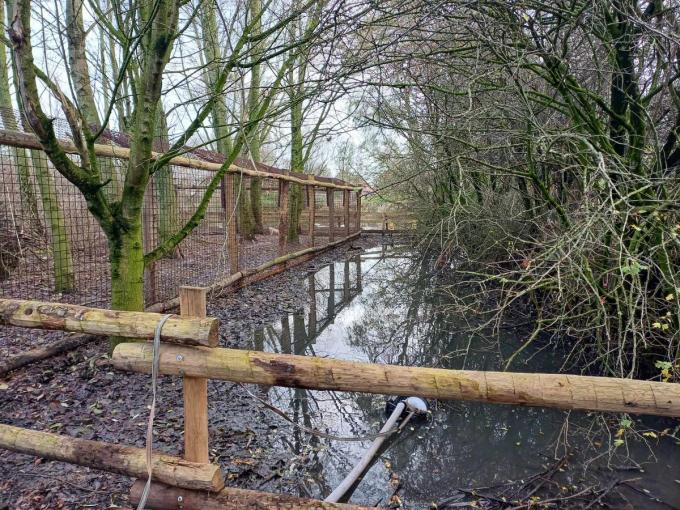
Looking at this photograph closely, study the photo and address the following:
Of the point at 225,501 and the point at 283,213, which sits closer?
the point at 225,501

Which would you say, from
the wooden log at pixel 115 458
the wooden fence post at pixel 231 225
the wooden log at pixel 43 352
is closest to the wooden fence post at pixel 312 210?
the wooden fence post at pixel 231 225

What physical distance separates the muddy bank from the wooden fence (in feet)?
1.48

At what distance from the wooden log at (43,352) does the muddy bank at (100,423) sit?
58mm

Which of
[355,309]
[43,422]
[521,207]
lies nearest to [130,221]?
[43,422]

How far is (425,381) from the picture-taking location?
1.72 metres

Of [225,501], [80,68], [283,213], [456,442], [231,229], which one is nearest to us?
[225,501]

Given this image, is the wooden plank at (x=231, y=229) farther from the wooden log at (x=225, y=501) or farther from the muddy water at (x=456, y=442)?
the wooden log at (x=225, y=501)

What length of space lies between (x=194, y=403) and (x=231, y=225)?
16.1 feet

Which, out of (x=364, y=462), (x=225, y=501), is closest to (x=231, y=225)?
(x=364, y=462)

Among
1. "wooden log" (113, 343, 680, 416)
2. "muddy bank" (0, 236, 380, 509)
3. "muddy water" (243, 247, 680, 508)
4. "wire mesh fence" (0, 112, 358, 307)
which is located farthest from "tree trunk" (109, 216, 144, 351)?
"wooden log" (113, 343, 680, 416)

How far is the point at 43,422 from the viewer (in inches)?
114

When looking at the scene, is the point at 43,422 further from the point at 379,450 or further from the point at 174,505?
the point at 379,450

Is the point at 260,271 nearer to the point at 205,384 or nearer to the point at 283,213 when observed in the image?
the point at 283,213

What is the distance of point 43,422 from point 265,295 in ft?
14.2
